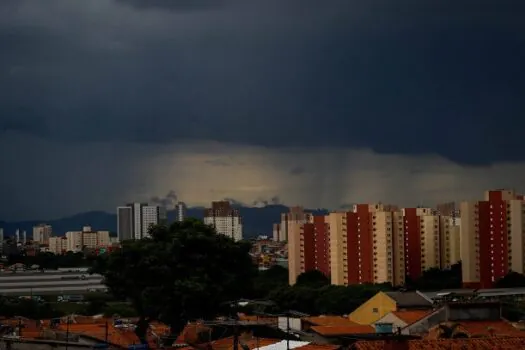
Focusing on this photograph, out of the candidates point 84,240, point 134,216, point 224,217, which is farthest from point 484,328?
point 134,216

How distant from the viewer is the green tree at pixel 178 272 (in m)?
22.0

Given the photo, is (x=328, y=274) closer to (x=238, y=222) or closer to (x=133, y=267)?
(x=133, y=267)

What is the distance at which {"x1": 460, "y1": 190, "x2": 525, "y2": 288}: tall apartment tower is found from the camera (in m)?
55.1

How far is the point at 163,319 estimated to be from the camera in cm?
2212

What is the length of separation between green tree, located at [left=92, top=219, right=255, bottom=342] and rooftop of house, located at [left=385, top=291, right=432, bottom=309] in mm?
8147

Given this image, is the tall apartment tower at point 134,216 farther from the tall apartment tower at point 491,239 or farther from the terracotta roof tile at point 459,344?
the terracotta roof tile at point 459,344

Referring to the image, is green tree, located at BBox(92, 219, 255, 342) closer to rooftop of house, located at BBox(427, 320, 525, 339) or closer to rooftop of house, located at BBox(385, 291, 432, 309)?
rooftop of house, located at BBox(427, 320, 525, 339)

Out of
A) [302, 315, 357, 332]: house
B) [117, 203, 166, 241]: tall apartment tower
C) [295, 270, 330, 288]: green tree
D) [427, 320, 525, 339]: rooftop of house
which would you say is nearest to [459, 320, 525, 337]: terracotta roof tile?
[427, 320, 525, 339]: rooftop of house

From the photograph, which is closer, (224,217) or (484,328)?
(484,328)

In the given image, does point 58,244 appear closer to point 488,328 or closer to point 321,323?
point 321,323

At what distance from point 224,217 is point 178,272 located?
14559cm

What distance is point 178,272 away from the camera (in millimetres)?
22578

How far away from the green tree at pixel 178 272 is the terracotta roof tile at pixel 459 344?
1068 cm

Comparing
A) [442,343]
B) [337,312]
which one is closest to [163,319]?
[442,343]
